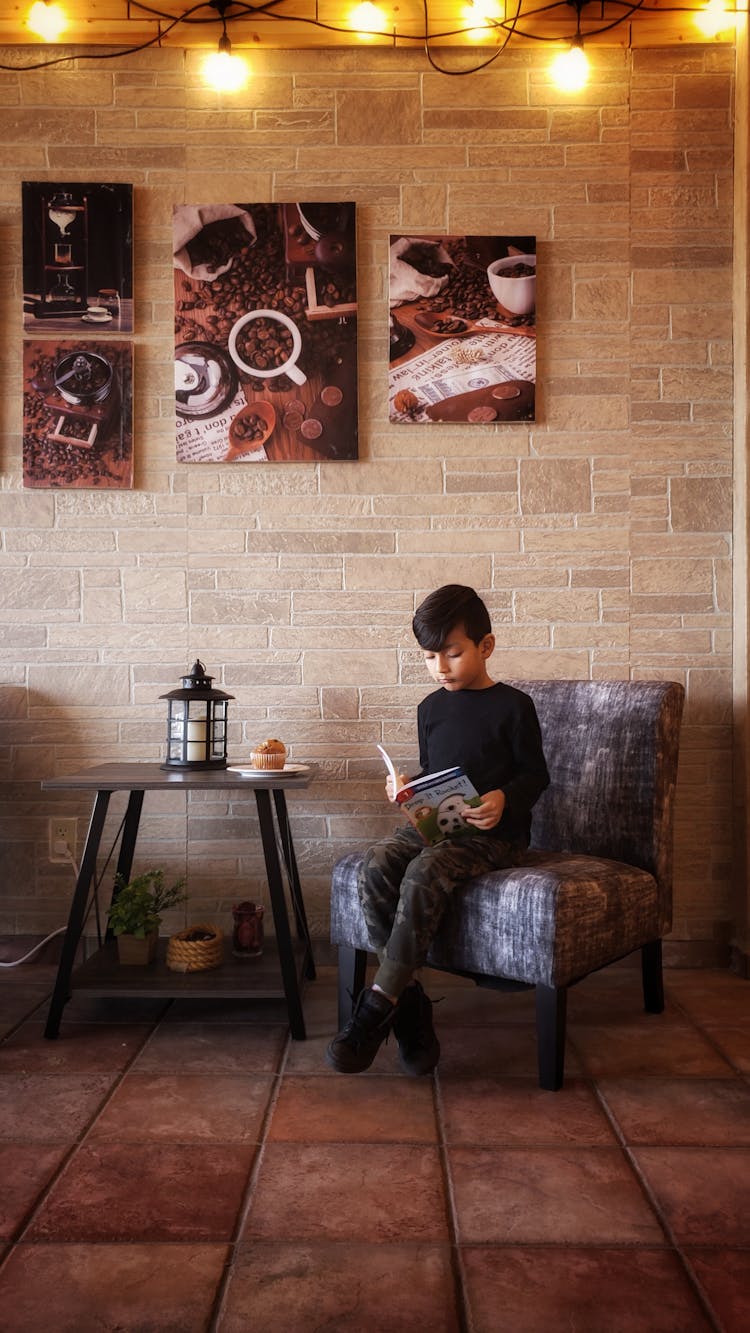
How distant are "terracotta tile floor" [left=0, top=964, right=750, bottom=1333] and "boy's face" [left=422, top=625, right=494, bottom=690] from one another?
2.75 feet

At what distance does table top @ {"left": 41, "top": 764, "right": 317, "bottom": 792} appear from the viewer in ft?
7.80

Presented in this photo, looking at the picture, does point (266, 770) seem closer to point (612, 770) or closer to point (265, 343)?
point (612, 770)

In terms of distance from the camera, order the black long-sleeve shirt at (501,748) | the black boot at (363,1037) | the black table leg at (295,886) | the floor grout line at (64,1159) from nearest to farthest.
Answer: the floor grout line at (64,1159), the black boot at (363,1037), the black long-sleeve shirt at (501,748), the black table leg at (295,886)

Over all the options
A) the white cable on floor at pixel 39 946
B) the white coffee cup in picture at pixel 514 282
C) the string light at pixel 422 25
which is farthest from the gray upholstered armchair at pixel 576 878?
the string light at pixel 422 25

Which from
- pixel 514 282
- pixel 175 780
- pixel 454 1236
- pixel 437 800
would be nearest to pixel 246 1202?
pixel 454 1236

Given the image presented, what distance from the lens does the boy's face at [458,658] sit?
2365 millimetres

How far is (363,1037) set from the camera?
81.4 inches

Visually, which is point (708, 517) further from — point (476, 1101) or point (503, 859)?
point (476, 1101)

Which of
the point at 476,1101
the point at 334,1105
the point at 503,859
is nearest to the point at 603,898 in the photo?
the point at 503,859

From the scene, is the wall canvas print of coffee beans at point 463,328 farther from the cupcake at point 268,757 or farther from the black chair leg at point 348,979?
the black chair leg at point 348,979

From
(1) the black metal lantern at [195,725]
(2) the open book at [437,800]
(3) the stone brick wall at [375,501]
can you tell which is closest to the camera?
(2) the open book at [437,800]

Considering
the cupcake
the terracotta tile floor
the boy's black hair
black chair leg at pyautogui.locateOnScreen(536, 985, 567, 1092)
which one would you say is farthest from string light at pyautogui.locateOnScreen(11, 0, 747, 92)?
the terracotta tile floor

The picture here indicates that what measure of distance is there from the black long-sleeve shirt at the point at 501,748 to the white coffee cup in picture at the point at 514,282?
4.07ft

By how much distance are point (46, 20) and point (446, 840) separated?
258 cm
